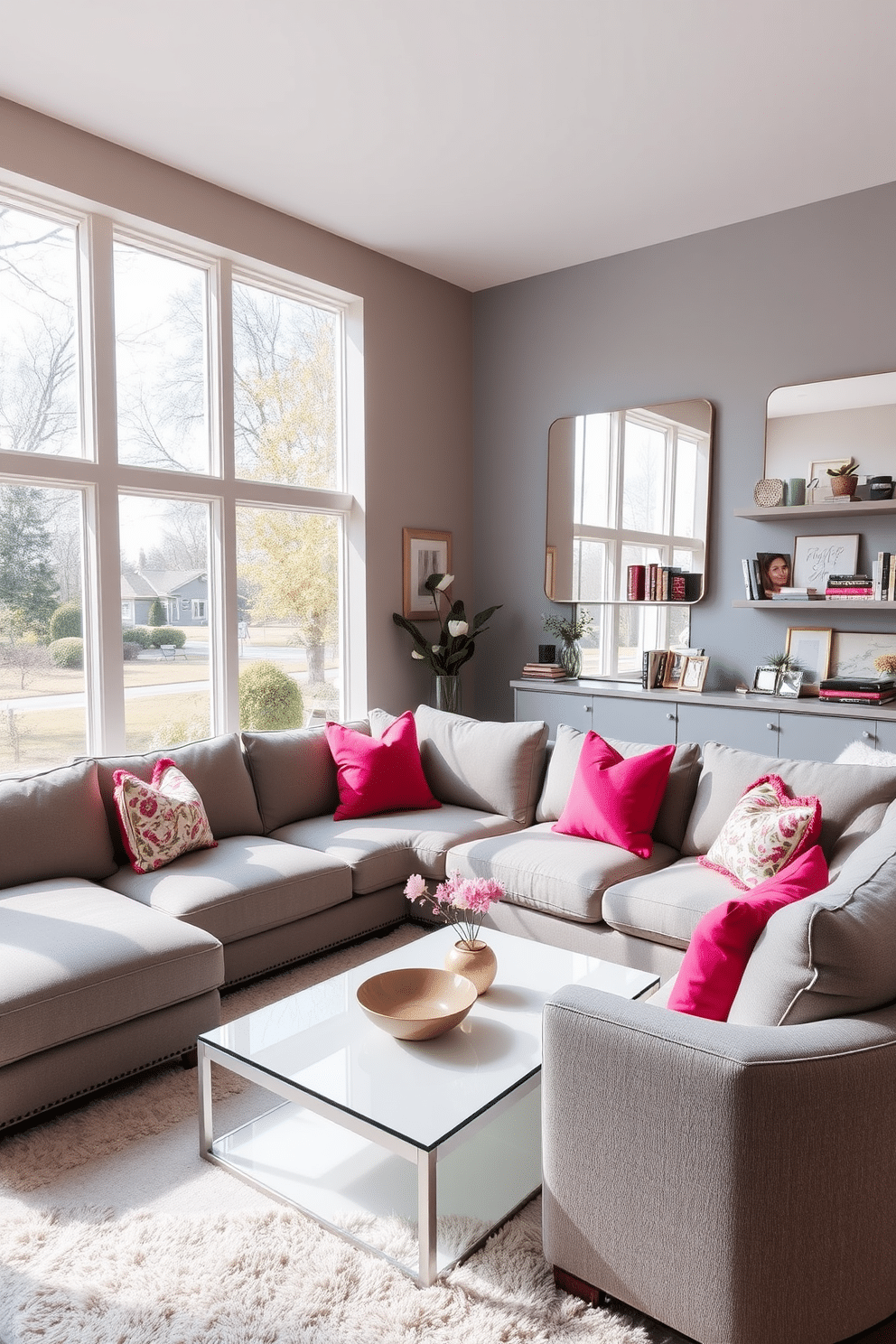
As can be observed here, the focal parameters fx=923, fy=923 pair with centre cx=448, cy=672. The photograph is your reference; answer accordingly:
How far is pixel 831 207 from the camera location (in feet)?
14.3

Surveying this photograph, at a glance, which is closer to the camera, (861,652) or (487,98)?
(487,98)

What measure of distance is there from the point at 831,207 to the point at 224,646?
358 centimetres

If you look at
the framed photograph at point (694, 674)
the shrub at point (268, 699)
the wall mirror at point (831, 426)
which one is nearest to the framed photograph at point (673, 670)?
the framed photograph at point (694, 674)

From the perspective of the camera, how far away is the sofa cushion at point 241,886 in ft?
9.78

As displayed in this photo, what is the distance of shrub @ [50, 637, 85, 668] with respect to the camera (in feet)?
12.7

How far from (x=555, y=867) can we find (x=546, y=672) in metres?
2.18

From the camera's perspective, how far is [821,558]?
4.49 meters

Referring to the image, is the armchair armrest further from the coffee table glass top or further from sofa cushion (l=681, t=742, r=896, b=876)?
sofa cushion (l=681, t=742, r=896, b=876)

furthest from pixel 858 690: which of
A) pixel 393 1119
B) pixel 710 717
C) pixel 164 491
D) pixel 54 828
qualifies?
pixel 54 828

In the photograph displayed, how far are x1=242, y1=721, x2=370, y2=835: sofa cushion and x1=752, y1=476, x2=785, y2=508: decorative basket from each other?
242cm

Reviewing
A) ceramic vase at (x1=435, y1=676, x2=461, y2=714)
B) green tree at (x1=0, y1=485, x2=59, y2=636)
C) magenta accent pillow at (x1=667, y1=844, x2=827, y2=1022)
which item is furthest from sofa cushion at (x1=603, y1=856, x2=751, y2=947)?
green tree at (x1=0, y1=485, x2=59, y2=636)

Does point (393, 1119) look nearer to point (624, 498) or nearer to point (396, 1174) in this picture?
point (396, 1174)

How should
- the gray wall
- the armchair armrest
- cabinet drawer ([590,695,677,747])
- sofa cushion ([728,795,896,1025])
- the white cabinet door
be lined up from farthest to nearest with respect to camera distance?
cabinet drawer ([590,695,677,747]) < the gray wall < the white cabinet door < sofa cushion ([728,795,896,1025]) < the armchair armrest

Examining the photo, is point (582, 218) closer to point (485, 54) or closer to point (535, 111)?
point (535, 111)
